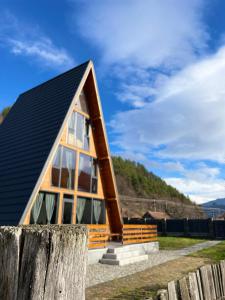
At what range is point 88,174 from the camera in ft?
53.3

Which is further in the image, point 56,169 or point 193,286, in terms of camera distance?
point 56,169

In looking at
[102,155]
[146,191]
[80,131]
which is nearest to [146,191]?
[146,191]

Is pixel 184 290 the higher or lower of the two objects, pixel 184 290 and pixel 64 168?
the lower

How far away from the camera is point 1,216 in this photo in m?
11.1

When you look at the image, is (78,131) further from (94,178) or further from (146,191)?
(146,191)

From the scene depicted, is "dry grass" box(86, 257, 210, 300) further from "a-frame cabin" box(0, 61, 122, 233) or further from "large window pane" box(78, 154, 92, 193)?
"large window pane" box(78, 154, 92, 193)

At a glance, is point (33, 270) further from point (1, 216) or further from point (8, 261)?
point (1, 216)

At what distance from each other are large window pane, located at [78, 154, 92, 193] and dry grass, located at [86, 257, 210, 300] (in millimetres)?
6566

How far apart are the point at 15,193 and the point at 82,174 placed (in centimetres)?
477

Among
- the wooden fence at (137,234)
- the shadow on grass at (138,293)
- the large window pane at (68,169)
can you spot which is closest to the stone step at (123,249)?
the wooden fence at (137,234)

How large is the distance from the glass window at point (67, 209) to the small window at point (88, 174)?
3.37ft

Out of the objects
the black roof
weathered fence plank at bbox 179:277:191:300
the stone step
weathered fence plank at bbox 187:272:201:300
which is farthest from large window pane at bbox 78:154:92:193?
weathered fence plank at bbox 179:277:191:300

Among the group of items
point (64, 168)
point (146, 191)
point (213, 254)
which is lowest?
point (213, 254)

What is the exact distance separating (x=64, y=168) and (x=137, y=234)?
5.77 metres
